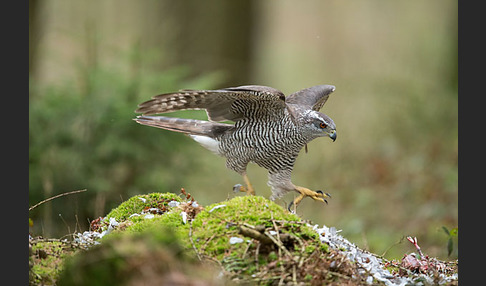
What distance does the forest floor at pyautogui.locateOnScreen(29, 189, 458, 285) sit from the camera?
9.59ft

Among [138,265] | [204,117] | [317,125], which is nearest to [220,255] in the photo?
[138,265]

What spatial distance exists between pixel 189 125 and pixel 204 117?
1246 mm

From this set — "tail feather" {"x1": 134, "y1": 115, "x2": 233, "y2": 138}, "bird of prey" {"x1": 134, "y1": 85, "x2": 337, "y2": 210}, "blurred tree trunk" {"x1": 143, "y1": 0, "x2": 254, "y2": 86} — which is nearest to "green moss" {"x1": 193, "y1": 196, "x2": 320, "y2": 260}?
"bird of prey" {"x1": 134, "y1": 85, "x2": 337, "y2": 210}

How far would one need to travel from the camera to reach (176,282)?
2.82 metres

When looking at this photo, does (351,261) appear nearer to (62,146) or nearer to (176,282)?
(176,282)

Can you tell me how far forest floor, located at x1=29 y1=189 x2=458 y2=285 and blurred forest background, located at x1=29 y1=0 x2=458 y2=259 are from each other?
53cm

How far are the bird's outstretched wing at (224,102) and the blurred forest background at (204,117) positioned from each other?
3.64ft

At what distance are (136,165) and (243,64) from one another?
4310 millimetres

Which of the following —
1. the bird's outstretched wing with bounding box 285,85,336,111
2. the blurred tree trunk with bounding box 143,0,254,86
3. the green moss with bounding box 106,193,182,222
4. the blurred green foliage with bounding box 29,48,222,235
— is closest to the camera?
the green moss with bounding box 106,193,182,222

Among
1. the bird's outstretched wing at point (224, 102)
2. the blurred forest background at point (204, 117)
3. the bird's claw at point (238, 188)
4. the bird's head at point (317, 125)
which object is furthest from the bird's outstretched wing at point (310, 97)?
the blurred forest background at point (204, 117)

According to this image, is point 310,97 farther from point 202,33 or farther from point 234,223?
point 202,33

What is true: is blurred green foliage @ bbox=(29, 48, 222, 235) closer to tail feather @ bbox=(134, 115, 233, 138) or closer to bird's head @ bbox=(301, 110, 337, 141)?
tail feather @ bbox=(134, 115, 233, 138)

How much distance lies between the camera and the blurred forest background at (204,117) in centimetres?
824

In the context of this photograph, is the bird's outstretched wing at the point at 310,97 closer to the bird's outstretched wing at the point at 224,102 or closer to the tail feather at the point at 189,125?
the bird's outstretched wing at the point at 224,102
